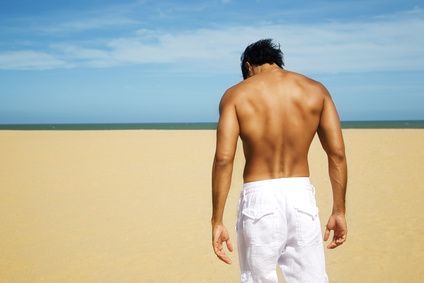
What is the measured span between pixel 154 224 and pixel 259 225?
6.18m

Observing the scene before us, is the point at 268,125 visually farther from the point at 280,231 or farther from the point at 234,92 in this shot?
the point at 280,231

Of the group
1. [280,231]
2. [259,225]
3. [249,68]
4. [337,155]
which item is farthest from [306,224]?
[249,68]

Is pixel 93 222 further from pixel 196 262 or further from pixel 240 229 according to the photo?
pixel 240 229

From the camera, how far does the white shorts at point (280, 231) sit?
8.60ft

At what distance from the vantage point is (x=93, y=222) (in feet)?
28.8

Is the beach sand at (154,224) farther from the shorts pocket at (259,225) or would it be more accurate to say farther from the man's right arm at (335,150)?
the shorts pocket at (259,225)

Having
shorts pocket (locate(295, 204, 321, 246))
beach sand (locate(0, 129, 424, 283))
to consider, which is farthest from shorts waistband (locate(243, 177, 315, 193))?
beach sand (locate(0, 129, 424, 283))

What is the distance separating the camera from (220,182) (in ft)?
9.06

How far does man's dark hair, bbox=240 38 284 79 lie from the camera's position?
2.88m

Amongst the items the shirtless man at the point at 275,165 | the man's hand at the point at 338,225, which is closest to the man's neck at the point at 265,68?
the shirtless man at the point at 275,165

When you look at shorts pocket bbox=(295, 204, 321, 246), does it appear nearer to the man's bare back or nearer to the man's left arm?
the man's bare back

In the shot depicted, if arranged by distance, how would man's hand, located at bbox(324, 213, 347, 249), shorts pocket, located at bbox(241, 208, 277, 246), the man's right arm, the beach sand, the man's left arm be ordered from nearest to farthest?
shorts pocket, located at bbox(241, 208, 277, 246) → the man's left arm → the man's right arm → man's hand, located at bbox(324, 213, 347, 249) → the beach sand

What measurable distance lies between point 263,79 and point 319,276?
1.25 m

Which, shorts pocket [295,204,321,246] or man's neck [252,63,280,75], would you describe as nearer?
shorts pocket [295,204,321,246]
